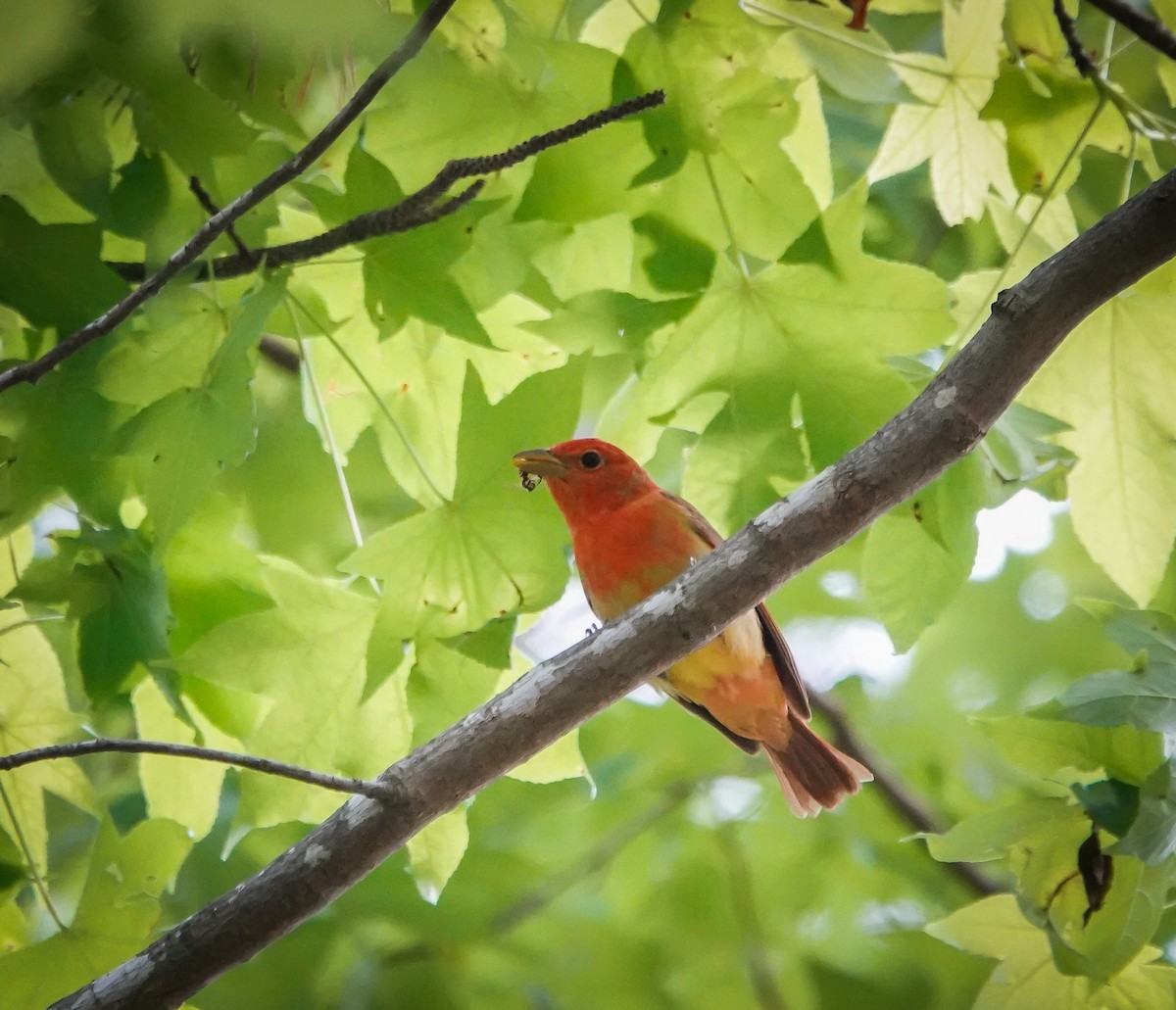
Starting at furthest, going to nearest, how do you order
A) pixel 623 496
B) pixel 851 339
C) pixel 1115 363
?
pixel 623 496 → pixel 1115 363 → pixel 851 339

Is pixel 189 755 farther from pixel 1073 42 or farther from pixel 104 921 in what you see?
pixel 1073 42

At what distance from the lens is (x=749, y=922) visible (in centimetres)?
443

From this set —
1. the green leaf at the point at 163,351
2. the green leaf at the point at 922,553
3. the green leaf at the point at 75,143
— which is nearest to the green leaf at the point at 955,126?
the green leaf at the point at 922,553

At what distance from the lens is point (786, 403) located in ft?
8.13

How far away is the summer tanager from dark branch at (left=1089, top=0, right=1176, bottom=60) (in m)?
1.74

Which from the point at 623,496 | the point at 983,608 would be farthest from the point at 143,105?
the point at 983,608

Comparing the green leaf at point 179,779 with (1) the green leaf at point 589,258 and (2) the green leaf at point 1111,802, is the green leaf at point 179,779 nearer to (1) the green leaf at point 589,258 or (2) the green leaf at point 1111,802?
(1) the green leaf at point 589,258

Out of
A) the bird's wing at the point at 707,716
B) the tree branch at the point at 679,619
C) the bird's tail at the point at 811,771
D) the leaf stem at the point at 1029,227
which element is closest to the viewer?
the tree branch at the point at 679,619

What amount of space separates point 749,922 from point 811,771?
2.94 feet

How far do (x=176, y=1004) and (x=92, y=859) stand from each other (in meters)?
0.58

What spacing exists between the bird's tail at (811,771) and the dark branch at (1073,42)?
2224mm

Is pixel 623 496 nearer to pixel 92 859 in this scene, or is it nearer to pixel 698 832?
pixel 698 832

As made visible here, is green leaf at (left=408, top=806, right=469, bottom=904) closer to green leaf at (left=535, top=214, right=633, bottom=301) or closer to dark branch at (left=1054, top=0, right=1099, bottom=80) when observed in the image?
green leaf at (left=535, top=214, right=633, bottom=301)

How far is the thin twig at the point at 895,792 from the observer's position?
15.1 feet
